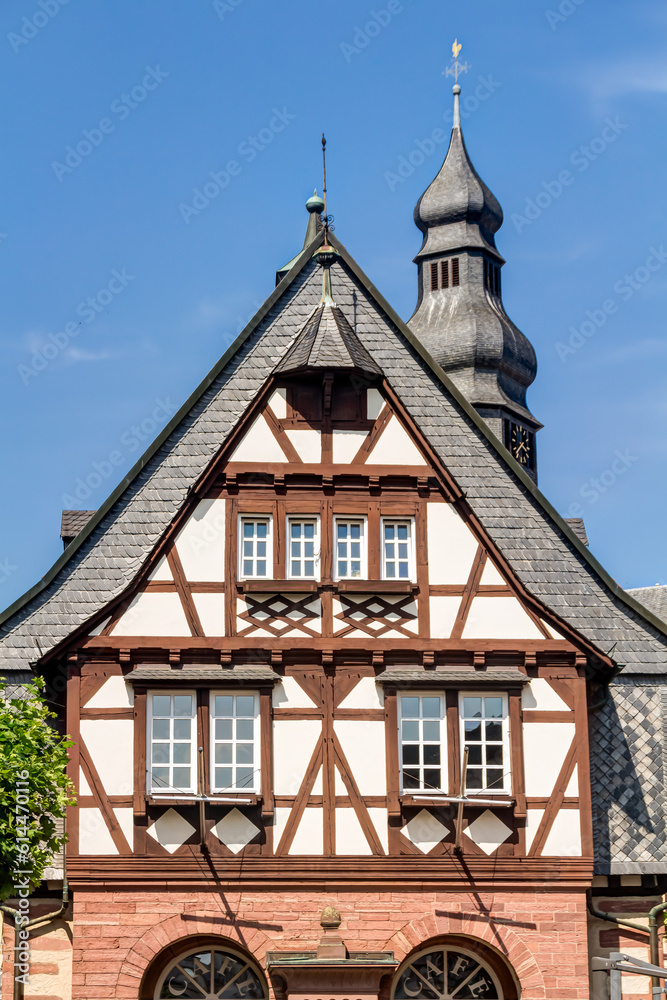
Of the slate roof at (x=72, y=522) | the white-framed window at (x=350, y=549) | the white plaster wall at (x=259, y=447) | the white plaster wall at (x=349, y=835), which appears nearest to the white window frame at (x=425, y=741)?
the white plaster wall at (x=349, y=835)

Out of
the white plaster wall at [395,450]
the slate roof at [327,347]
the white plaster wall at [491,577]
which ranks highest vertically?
the slate roof at [327,347]

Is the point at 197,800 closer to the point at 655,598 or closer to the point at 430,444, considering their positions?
the point at 430,444

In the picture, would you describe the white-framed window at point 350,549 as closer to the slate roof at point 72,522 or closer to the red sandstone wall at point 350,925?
the red sandstone wall at point 350,925

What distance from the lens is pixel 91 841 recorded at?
78.5ft

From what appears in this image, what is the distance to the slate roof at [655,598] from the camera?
131 feet

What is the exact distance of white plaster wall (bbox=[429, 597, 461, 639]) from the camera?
2517cm

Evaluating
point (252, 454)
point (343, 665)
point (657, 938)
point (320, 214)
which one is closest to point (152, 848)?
point (343, 665)

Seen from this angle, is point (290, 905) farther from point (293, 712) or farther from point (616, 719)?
point (616, 719)

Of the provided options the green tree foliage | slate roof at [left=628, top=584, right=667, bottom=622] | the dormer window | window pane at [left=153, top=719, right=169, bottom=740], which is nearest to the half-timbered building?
window pane at [left=153, top=719, right=169, bottom=740]

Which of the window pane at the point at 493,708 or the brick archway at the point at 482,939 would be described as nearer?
the brick archway at the point at 482,939

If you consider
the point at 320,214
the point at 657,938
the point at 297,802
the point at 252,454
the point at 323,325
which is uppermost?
the point at 320,214

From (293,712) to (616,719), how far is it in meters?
5.38

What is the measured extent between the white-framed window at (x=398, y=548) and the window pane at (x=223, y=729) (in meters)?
3.23

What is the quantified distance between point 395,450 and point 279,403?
1.98m
